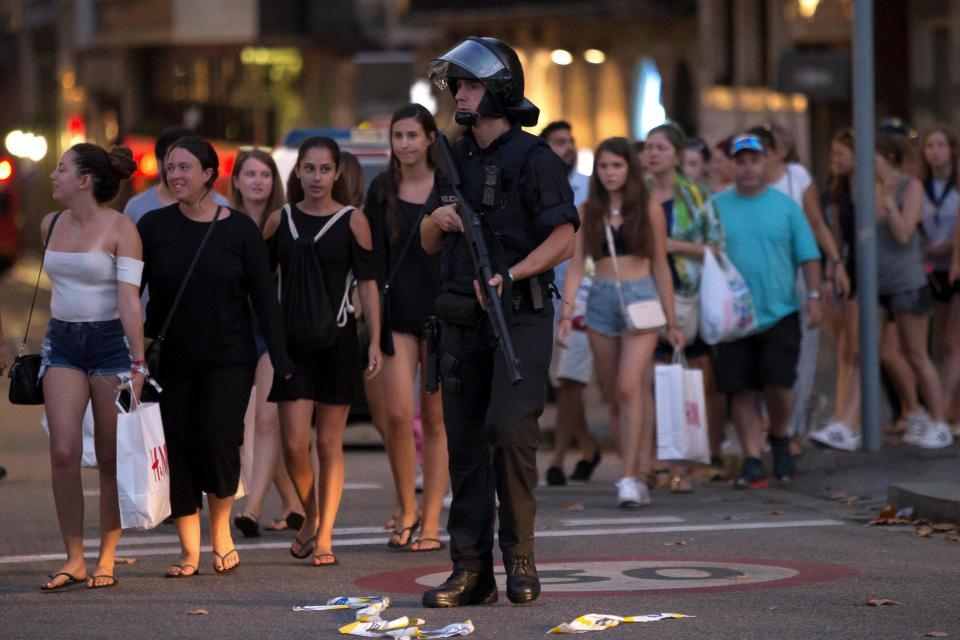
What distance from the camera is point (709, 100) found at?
30.1m

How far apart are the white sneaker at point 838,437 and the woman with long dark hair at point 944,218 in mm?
914

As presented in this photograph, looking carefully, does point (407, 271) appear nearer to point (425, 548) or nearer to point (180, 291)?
point (425, 548)

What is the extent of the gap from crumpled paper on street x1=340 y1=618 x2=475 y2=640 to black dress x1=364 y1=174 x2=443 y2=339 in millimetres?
2807

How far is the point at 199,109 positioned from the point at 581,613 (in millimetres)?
42259

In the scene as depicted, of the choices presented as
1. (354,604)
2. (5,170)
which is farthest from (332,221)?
(5,170)

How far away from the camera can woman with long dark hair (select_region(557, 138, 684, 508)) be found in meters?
11.3

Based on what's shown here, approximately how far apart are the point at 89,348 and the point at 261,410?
2113 mm

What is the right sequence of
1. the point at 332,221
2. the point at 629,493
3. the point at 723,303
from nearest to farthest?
the point at 332,221, the point at 629,493, the point at 723,303

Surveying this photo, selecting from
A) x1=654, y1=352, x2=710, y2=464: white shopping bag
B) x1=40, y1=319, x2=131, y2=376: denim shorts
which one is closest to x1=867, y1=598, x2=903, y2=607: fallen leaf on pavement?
x1=40, y1=319, x2=131, y2=376: denim shorts

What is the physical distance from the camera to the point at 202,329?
874 centimetres

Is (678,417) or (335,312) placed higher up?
(335,312)

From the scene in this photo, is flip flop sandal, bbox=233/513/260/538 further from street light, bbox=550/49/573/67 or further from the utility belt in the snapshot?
street light, bbox=550/49/573/67

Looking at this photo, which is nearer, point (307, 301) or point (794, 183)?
point (307, 301)

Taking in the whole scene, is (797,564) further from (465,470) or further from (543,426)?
(543,426)
